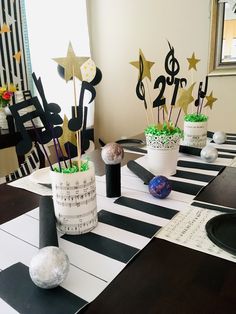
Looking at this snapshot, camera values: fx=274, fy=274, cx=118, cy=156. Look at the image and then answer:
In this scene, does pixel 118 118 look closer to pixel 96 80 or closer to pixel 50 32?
pixel 50 32

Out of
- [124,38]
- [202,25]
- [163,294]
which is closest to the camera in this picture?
[163,294]

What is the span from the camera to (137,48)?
2.74m

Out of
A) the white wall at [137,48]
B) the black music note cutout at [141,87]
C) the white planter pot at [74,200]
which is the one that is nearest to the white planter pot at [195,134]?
the black music note cutout at [141,87]

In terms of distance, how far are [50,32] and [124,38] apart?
73cm

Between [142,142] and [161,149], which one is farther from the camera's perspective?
[142,142]

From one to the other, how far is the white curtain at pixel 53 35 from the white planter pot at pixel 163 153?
1558 mm

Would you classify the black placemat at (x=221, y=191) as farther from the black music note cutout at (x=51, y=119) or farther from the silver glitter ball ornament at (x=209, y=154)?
the black music note cutout at (x=51, y=119)

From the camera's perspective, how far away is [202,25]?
2.33 metres

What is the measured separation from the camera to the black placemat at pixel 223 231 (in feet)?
1.83

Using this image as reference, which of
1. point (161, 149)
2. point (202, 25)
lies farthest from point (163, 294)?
point (202, 25)

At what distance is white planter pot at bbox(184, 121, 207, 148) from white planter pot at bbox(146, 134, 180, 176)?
36cm

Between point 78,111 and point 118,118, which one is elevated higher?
point 78,111

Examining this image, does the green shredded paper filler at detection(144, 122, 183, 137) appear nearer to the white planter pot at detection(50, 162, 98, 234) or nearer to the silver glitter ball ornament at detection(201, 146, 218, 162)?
the silver glitter ball ornament at detection(201, 146, 218, 162)

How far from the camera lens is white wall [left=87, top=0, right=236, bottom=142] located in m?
2.37
